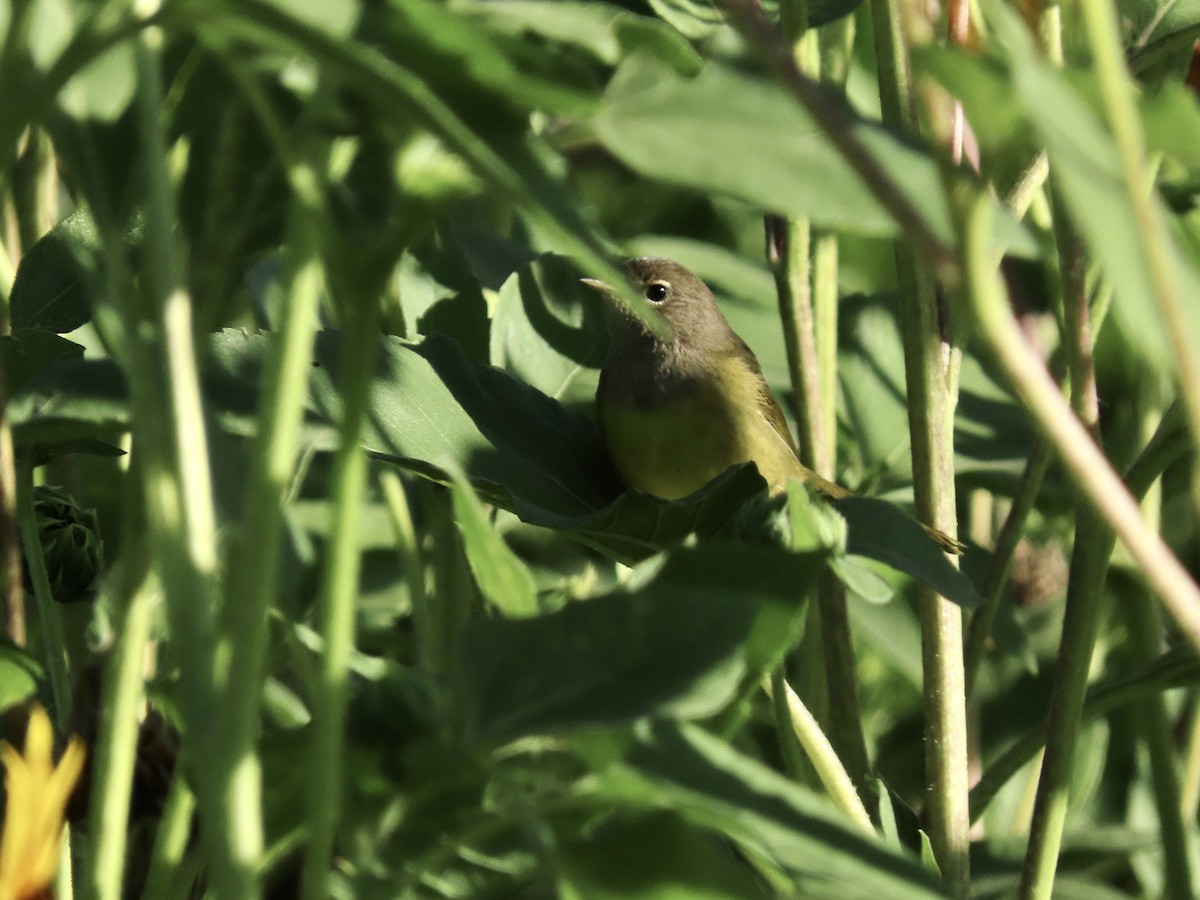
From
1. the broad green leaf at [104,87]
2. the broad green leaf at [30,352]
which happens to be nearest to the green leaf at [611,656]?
the broad green leaf at [104,87]

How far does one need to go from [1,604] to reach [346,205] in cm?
37

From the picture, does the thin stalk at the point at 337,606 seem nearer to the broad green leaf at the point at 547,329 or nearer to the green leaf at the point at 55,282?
the green leaf at the point at 55,282

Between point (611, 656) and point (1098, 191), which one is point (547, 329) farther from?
point (1098, 191)

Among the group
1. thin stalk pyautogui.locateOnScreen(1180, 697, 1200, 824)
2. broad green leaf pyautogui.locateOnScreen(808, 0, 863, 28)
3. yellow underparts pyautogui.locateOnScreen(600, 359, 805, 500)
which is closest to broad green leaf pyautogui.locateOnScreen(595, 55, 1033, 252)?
broad green leaf pyautogui.locateOnScreen(808, 0, 863, 28)

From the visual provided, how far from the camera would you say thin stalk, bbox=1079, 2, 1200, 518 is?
0.44 m

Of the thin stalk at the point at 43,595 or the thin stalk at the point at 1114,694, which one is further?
the thin stalk at the point at 1114,694

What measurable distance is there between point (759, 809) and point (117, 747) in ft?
0.75

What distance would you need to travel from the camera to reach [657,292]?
2.74m

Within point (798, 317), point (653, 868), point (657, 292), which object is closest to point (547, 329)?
point (798, 317)

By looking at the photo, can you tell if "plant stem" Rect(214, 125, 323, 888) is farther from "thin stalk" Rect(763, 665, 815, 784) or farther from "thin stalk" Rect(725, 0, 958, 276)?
"thin stalk" Rect(763, 665, 815, 784)

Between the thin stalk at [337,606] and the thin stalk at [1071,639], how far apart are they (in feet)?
2.11

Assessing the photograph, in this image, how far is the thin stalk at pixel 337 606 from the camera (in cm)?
48

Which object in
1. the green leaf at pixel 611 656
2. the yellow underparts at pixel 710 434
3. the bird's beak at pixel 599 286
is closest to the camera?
the green leaf at pixel 611 656

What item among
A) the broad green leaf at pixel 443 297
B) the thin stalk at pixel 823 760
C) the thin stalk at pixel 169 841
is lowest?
the broad green leaf at pixel 443 297
